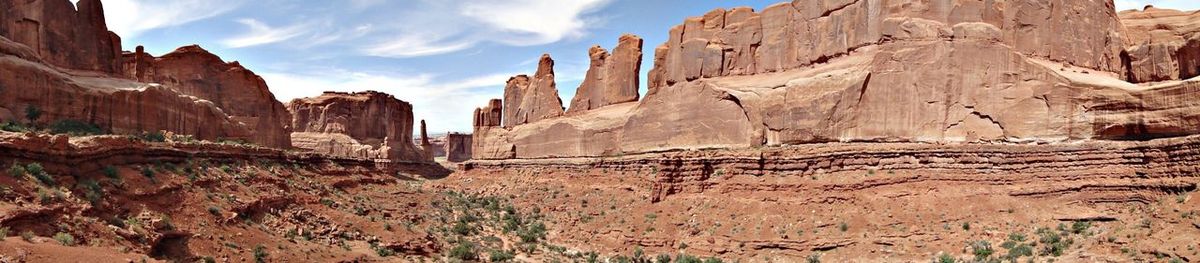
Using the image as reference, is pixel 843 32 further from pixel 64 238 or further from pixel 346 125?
pixel 346 125

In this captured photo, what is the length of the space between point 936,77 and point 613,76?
2124 cm

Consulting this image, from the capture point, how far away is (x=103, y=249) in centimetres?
1742

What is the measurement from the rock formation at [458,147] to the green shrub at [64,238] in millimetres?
91573

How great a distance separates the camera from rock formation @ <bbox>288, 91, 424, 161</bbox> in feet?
226

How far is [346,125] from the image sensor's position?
7050 centimetres

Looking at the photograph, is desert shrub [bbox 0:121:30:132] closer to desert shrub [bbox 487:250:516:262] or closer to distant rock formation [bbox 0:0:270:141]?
distant rock formation [bbox 0:0:270:141]

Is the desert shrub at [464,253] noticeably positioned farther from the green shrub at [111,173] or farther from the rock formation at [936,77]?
the rock formation at [936,77]

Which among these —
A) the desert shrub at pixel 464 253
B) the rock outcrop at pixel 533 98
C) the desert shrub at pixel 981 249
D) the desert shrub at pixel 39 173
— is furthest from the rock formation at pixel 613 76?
the desert shrub at pixel 39 173

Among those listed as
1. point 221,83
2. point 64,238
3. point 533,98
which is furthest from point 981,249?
point 221,83

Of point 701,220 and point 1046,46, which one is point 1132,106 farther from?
point 701,220

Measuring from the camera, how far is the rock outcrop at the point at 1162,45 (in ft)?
86.4

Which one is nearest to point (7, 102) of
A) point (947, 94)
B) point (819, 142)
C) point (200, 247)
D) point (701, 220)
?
point (200, 247)

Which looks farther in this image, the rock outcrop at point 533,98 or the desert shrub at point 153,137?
the rock outcrop at point 533,98

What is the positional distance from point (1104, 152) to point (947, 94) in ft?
16.6
